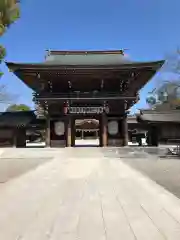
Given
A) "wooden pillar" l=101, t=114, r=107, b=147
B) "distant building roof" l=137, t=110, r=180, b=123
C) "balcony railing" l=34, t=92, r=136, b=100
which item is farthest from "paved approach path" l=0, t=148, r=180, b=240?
"distant building roof" l=137, t=110, r=180, b=123

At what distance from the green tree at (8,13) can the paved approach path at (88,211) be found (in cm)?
520

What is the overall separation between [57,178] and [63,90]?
24777mm

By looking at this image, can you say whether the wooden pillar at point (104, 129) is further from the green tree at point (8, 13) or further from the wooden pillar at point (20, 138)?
the green tree at point (8, 13)

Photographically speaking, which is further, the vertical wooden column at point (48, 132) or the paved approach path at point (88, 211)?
the vertical wooden column at point (48, 132)

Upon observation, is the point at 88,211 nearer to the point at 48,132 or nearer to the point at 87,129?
the point at 48,132

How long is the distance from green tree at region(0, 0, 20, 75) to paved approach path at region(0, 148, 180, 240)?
5.20 metres

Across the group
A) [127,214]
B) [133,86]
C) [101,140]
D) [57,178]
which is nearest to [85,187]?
[57,178]

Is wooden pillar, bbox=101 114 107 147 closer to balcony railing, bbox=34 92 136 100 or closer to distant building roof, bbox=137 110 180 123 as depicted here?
balcony railing, bbox=34 92 136 100

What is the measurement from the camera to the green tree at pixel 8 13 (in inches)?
395

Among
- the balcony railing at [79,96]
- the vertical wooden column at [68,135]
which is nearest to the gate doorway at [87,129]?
the balcony railing at [79,96]

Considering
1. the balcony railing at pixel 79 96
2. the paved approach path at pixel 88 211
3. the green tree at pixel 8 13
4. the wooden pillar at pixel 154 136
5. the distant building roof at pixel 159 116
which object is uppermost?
the balcony railing at pixel 79 96

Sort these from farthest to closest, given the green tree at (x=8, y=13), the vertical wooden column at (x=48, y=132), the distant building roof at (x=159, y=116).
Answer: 1. the distant building roof at (x=159, y=116)
2. the vertical wooden column at (x=48, y=132)
3. the green tree at (x=8, y=13)

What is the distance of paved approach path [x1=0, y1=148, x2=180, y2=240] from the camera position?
213 inches

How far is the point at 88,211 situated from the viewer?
707cm
